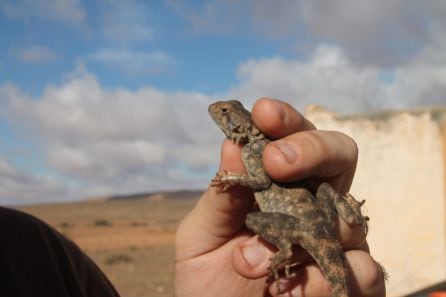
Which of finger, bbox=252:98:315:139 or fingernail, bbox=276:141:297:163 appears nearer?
fingernail, bbox=276:141:297:163

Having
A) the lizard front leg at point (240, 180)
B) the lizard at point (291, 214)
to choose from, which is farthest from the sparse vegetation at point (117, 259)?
the lizard front leg at point (240, 180)

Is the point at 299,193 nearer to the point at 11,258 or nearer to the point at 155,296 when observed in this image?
the point at 11,258

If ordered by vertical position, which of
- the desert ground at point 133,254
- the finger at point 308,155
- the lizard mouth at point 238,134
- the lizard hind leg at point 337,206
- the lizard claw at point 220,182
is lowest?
the desert ground at point 133,254

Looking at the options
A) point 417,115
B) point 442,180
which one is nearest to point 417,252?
point 442,180

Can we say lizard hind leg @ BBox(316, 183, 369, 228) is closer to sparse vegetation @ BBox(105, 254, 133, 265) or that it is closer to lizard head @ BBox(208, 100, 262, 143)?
lizard head @ BBox(208, 100, 262, 143)

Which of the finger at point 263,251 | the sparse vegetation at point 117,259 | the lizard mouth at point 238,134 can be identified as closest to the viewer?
the finger at point 263,251

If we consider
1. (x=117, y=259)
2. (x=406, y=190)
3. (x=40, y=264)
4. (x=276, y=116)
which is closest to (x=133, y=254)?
(x=117, y=259)

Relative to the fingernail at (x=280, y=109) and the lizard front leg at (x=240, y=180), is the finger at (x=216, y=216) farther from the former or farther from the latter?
the fingernail at (x=280, y=109)

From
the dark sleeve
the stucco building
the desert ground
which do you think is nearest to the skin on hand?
the dark sleeve
